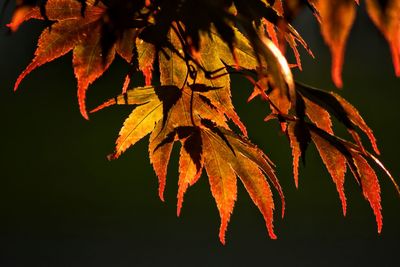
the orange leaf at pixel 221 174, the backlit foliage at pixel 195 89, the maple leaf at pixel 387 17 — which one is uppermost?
the maple leaf at pixel 387 17

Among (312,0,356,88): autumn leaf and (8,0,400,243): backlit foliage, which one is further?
(8,0,400,243): backlit foliage

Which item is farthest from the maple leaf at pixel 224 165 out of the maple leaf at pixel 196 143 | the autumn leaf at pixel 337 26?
the autumn leaf at pixel 337 26

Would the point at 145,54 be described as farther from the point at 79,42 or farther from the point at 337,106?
the point at 337,106

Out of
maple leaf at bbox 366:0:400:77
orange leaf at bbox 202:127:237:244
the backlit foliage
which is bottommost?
orange leaf at bbox 202:127:237:244

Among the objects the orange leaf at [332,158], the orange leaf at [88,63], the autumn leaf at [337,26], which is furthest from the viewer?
the orange leaf at [332,158]

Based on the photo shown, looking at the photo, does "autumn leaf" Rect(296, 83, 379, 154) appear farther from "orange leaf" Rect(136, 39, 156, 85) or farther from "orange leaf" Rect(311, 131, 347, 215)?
"orange leaf" Rect(136, 39, 156, 85)

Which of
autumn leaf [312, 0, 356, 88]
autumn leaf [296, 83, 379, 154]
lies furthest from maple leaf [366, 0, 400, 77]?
autumn leaf [296, 83, 379, 154]

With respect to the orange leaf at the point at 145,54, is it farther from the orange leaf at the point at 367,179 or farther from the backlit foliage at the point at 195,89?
the orange leaf at the point at 367,179
